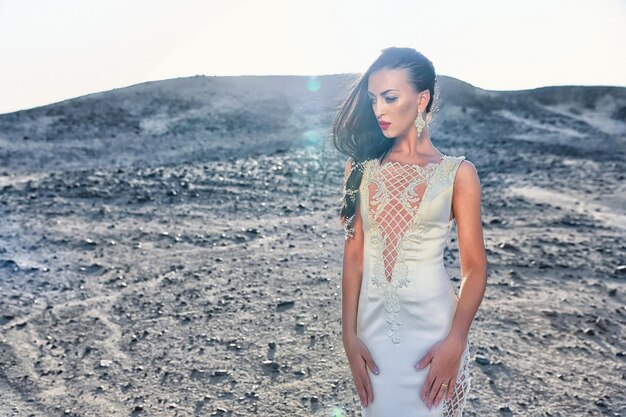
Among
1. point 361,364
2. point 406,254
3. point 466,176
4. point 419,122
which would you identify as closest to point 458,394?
point 361,364

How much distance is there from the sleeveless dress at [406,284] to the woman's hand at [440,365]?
3cm

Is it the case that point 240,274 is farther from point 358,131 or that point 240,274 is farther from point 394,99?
point 394,99

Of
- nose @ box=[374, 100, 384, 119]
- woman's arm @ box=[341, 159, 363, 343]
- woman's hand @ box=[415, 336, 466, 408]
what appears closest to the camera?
woman's hand @ box=[415, 336, 466, 408]

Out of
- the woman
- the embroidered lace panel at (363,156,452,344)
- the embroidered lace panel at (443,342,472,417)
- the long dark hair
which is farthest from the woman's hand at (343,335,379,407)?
the long dark hair

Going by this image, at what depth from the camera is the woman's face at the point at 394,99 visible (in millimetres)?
2250

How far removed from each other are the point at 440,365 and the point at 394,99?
971 millimetres


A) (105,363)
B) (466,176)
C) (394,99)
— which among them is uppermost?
(394,99)

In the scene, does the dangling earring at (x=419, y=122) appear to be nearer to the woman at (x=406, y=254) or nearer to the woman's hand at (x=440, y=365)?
the woman at (x=406, y=254)

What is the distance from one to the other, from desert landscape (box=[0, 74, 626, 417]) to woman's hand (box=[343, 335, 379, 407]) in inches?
39.6

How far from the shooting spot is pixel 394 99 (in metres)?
2.27

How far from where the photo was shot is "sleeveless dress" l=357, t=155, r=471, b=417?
2.25 meters

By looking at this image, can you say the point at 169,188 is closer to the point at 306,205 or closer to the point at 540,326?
the point at 306,205

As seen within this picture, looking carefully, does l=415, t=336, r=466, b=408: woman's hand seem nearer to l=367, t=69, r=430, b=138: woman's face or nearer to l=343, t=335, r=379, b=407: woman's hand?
l=343, t=335, r=379, b=407: woman's hand

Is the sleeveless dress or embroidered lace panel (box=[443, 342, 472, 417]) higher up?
the sleeveless dress
